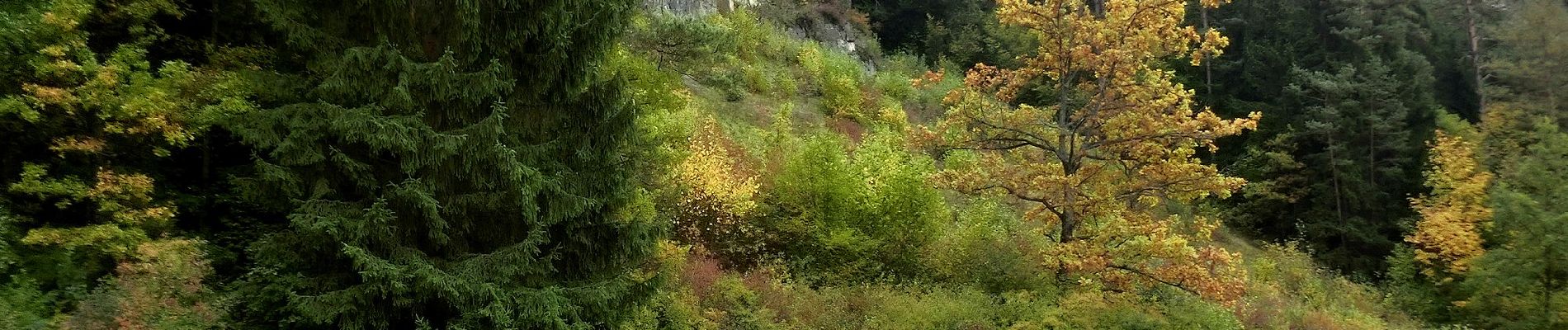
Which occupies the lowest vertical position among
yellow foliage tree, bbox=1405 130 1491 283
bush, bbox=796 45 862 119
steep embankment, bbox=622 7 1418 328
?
yellow foliage tree, bbox=1405 130 1491 283

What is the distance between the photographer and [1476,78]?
3089cm

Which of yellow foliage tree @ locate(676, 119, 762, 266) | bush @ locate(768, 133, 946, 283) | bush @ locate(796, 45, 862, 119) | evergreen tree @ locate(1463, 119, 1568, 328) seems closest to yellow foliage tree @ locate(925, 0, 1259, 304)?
bush @ locate(768, 133, 946, 283)

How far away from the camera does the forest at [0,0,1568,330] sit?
6.45 metres

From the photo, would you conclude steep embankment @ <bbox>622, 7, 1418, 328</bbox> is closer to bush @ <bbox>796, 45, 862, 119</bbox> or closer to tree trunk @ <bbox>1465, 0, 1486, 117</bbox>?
bush @ <bbox>796, 45, 862, 119</bbox>

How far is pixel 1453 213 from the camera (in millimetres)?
20469

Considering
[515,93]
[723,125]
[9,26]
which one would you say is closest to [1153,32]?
[515,93]

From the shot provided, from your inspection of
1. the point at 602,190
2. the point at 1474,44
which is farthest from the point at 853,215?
the point at 1474,44

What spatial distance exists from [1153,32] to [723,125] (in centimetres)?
1040

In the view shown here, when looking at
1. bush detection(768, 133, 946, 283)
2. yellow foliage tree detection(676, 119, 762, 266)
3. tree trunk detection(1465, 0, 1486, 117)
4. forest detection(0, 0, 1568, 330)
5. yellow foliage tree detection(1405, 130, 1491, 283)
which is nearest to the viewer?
forest detection(0, 0, 1568, 330)

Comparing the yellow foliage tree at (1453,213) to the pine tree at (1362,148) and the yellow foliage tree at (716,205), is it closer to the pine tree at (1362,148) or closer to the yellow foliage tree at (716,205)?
the pine tree at (1362,148)

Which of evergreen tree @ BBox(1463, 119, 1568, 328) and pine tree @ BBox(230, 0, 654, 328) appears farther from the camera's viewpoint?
evergreen tree @ BBox(1463, 119, 1568, 328)

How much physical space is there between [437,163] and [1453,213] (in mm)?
24847

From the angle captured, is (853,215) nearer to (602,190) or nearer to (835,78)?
(602,190)

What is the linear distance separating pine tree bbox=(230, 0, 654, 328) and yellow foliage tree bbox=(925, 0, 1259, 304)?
5.87 metres
